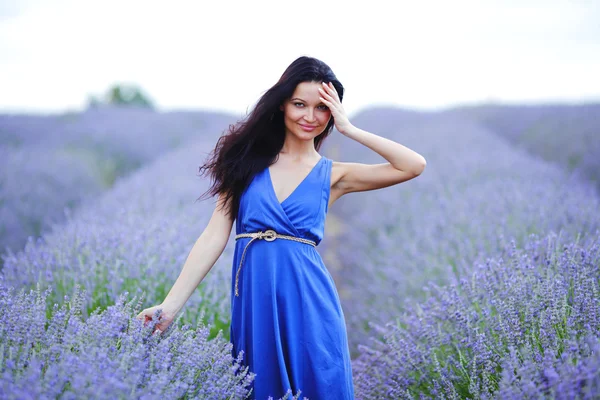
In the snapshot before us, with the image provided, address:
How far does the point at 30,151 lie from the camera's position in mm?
6820

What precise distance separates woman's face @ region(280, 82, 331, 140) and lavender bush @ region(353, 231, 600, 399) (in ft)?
2.88

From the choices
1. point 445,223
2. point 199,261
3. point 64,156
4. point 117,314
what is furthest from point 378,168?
point 64,156

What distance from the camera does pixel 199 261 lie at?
6.01ft

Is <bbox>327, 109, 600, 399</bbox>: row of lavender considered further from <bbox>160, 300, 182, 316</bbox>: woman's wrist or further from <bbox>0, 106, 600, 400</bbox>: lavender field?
<bbox>160, 300, 182, 316</bbox>: woman's wrist

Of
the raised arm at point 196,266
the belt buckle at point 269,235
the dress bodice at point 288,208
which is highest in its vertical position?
the dress bodice at point 288,208

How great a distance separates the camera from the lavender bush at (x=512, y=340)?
1.43 metres

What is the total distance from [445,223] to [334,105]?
2328 mm

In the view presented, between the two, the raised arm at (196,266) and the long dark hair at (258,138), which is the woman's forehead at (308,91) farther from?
the raised arm at (196,266)

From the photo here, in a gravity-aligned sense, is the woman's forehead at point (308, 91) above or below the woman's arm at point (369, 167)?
above

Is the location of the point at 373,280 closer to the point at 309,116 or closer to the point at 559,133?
the point at 309,116

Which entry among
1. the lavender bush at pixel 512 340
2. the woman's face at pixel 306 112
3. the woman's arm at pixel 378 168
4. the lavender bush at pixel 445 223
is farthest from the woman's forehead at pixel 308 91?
the lavender bush at pixel 445 223

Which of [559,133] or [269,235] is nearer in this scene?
[269,235]

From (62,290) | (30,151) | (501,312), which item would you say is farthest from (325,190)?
(30,151)

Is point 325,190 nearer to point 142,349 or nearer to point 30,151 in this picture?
point 142,349
